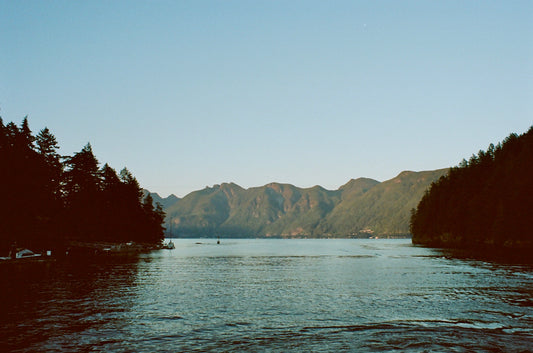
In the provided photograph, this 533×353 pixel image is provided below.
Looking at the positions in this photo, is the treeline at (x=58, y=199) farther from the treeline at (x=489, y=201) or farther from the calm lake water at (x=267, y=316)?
the treeline at (x=489, y=201)

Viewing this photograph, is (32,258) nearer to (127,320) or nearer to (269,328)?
(127,320)

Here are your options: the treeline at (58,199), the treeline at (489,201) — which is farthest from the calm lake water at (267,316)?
the treeline at (489,201)

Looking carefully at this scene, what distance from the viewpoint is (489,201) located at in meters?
117

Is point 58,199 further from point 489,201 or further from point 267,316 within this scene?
point 489,201

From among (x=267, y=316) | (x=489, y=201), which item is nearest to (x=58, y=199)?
(x=267, y=316)

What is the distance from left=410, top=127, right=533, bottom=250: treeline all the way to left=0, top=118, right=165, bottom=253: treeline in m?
103

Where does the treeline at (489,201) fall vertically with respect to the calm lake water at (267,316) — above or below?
above

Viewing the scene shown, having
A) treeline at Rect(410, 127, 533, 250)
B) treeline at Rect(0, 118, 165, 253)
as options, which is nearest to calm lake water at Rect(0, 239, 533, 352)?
treeline at Rect(0, 118, 165, 253)

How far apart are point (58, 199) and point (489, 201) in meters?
110

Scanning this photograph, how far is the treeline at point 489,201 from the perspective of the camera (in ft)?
333

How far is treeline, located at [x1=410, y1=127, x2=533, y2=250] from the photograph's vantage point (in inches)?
3994

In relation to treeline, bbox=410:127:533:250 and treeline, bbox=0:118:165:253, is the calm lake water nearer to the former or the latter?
treeline, bbox=0:118:165:253

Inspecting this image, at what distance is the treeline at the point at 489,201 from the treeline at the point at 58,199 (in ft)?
337

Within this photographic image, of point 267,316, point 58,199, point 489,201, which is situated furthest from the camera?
point 489,201
